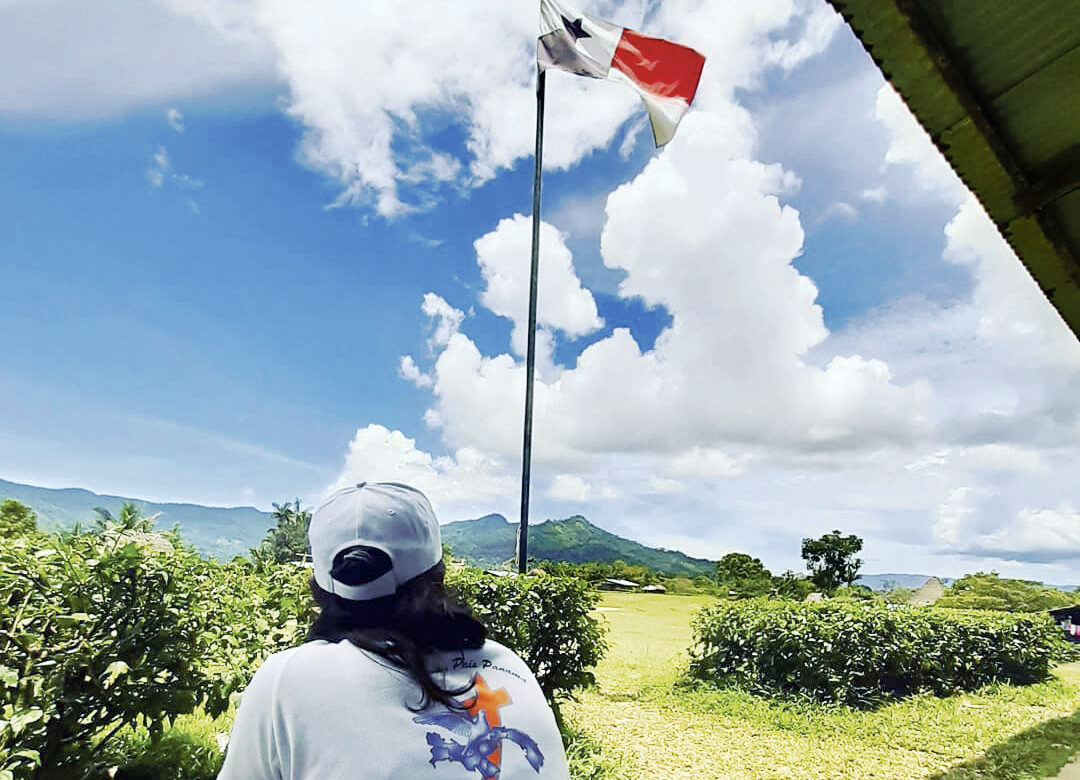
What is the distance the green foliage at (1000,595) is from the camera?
1363 centimetres

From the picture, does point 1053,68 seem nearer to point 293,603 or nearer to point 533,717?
point 533,717

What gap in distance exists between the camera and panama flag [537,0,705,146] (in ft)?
19.5

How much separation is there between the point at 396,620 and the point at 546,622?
388 cm

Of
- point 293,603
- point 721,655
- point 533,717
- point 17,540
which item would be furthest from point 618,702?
point 533,717

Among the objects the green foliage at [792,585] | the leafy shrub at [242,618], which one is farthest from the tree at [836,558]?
the leafy shrub at [242,618]

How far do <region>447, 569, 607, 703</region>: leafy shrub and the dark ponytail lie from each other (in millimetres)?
3345

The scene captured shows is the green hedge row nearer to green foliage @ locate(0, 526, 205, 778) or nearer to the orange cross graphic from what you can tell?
green foliage @ locate(0, 526, 205, 778)

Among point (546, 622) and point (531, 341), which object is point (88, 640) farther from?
point (531, 341)

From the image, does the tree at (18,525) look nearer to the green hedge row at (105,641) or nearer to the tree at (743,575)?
the green hedge row at (105,641)

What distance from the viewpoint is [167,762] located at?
11.8 feet

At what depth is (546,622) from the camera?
5035 mm

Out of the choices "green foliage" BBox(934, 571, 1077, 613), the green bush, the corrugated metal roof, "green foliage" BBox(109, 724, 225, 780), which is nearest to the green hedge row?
"green foliage" BBox(109, 724, 225, 780)

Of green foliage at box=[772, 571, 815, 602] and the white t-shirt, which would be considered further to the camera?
green foliage at box=[772, 571, 815, 602]

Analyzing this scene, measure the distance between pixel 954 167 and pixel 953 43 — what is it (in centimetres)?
20
